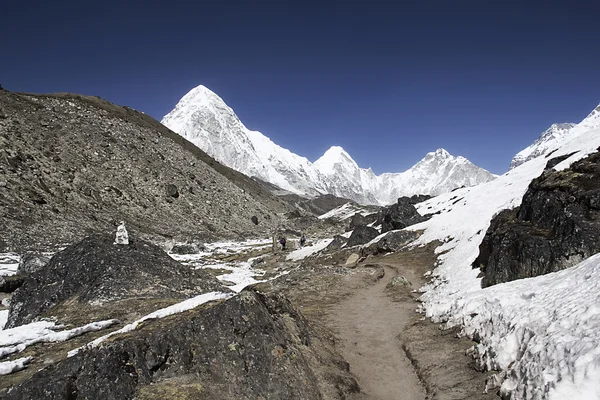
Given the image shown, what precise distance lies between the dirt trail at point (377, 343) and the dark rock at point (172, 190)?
51.2 m

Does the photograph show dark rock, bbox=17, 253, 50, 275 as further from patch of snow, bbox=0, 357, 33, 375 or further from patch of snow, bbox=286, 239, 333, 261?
patch of snow, bbox=286, 239, 333, 261

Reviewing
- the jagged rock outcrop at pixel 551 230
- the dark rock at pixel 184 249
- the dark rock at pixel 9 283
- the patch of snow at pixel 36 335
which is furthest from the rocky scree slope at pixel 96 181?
the jagged rock outcrop at pixel 551 230

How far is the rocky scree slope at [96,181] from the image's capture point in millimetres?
40375

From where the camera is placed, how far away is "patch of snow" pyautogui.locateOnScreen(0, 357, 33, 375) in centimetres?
711

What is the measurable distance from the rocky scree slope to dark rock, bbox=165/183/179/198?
180 mm

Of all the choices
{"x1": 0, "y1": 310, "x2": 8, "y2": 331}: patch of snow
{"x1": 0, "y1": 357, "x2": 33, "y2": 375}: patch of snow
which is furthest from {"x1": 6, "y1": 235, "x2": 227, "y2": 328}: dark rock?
{"x1": 0, "y1": 357, "x2": 33, "y2": 375}: patch of snow

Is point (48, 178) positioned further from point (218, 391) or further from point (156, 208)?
point (218, 391)

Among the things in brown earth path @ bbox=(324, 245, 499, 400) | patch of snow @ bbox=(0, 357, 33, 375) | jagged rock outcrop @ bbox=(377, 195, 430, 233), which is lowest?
brown earth path @ bbox=(324, 245, 499, 400)

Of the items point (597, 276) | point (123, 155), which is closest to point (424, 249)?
point (597, 276)

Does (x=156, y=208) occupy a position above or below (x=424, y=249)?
above

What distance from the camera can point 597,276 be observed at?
9328 mm

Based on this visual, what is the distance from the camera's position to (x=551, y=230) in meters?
15.9

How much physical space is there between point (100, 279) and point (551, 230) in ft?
61.1

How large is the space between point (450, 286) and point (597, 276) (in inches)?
413
